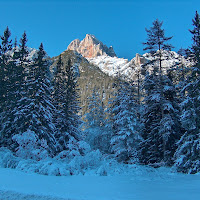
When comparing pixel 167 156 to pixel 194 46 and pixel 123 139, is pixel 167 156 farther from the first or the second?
pixel 194 46

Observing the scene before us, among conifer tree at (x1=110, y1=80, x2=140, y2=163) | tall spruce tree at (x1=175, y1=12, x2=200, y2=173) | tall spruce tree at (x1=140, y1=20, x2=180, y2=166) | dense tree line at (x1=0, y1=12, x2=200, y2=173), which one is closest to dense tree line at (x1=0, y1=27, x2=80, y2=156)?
dense tree line at (x1=0, y1=12, x2=200, y2=173)

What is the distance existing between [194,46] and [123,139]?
919cm

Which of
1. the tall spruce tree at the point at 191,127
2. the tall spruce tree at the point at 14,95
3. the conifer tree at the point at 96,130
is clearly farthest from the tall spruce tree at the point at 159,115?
the tall spruce tree at the point at 14,95

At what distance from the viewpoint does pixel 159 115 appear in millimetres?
16188

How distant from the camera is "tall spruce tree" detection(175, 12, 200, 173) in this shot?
1009 cm

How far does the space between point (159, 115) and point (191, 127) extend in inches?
218

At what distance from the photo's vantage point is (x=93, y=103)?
88.3 feet

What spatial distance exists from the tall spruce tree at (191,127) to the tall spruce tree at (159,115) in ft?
9.14

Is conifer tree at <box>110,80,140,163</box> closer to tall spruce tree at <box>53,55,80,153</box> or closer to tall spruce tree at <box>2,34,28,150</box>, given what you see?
tall spruce tree at <box>53,55,80,153</box>

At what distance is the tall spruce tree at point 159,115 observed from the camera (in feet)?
47.1

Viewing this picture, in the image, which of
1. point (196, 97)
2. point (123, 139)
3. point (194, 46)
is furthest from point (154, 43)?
point (123, 139)

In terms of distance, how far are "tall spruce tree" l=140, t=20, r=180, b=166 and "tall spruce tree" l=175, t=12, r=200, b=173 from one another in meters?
2.79

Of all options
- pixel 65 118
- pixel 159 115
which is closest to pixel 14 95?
pixel 65 118

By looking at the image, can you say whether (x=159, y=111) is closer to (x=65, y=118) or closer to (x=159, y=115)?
(x=159, y=115)
